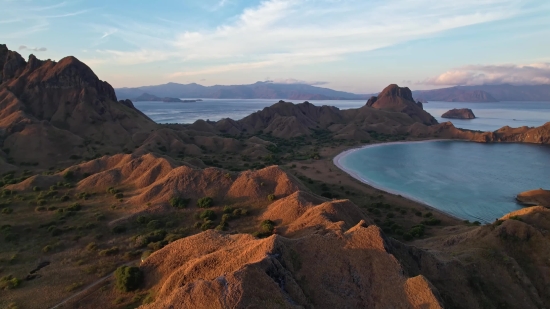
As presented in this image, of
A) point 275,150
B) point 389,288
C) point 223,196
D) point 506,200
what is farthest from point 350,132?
point 389,288

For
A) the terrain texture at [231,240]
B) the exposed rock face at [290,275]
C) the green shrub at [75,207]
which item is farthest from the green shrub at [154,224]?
the green shrub at [75,207]

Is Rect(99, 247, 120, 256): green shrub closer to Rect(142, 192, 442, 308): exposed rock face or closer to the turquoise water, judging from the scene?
Rect(142, 192, 442, 308): exposed rock face

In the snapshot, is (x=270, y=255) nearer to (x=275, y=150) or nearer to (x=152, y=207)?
(x=152, y=207)

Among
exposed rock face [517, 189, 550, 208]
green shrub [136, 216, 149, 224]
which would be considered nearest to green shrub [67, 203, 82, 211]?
green shrub [136, 216, 149, 224]

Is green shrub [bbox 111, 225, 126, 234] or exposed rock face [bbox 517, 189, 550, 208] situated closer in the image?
green shrub [bbox 111, 225, 126, 234]

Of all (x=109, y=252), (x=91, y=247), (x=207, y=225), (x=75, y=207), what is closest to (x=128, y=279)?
(x=109, y=252)

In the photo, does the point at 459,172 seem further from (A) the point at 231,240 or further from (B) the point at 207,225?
(A) the point at 231,240

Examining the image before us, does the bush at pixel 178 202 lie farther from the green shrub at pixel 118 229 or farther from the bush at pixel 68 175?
the bush at pixel 68 175
